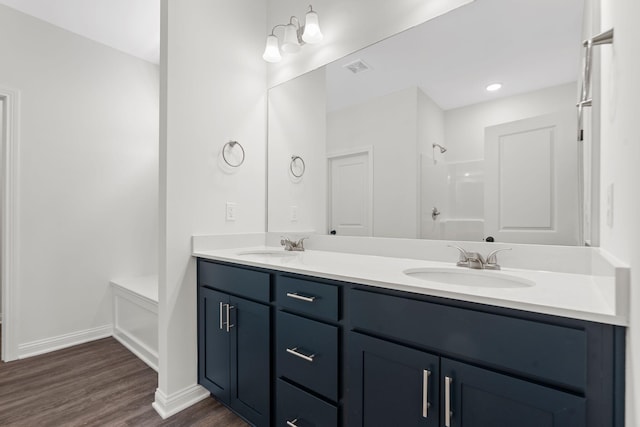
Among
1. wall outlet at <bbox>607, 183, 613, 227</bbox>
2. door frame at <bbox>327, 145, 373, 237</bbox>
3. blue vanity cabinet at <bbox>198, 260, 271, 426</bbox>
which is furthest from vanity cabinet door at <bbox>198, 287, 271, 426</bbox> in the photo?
wall outlet at <bbox>607, 183, 613, 227</bbox>

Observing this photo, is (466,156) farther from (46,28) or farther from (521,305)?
(46,28)

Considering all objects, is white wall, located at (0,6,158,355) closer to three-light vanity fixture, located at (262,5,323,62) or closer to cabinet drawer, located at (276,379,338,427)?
three-light vanity fixture, located at (262,5,323,62)

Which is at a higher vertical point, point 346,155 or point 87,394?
point 346,155

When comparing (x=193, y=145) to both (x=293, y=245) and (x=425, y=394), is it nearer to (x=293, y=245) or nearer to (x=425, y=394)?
(x=293, y=245)

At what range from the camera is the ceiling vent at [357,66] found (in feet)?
5.67

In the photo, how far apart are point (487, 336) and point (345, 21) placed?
5.90 feet

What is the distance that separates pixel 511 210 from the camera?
128 centimetres

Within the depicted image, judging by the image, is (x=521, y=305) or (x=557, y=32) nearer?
(x=521, y=305)

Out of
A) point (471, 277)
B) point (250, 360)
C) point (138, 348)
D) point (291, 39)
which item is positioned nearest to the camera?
point (471, 277)

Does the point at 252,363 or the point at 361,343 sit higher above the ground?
the point at 361,343

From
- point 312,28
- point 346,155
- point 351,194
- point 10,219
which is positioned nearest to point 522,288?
point 351,194

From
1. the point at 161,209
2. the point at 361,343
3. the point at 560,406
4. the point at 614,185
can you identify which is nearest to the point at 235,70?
the point at 161,209

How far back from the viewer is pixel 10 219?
2258 millimetres

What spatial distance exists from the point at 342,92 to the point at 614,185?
4.64 feet
